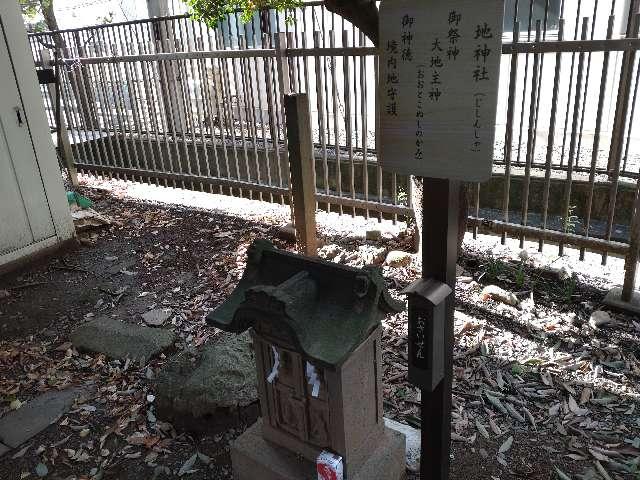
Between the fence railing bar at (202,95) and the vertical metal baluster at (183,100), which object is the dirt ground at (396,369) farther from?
the vertical metal baluster at (183,100)

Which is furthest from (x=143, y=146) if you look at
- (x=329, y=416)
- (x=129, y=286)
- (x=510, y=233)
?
(x=329, y=416)

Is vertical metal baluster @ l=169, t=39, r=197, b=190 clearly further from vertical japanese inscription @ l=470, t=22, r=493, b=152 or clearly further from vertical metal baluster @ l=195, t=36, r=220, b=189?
vertical japanese inscription @ l=470, t=22, r=493, b=152

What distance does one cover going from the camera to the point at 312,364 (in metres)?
2.26

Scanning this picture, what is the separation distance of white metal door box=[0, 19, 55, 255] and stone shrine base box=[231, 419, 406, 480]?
4.24 metres

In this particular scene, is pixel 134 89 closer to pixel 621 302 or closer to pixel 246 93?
pixel 246 93

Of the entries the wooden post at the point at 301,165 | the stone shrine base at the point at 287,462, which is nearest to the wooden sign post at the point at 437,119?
the stone shrine base at the point at 287,462

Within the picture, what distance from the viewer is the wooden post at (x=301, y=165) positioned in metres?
4.40

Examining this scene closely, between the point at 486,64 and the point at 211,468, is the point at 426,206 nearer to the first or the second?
the point at 486,64

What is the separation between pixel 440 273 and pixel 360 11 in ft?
4.07

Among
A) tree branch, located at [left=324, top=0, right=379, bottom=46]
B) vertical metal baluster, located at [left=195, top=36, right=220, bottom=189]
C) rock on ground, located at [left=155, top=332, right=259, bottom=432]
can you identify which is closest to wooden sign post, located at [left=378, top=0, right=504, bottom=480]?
tree branch, located at [left=324, top=0, right=379, bottom=46]

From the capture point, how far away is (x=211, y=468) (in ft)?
10.2

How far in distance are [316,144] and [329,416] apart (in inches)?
211

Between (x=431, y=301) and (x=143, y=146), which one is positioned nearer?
(x=431, y=301)

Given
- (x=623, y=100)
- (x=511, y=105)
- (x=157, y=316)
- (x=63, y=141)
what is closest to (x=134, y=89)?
(x=63, y=141)
